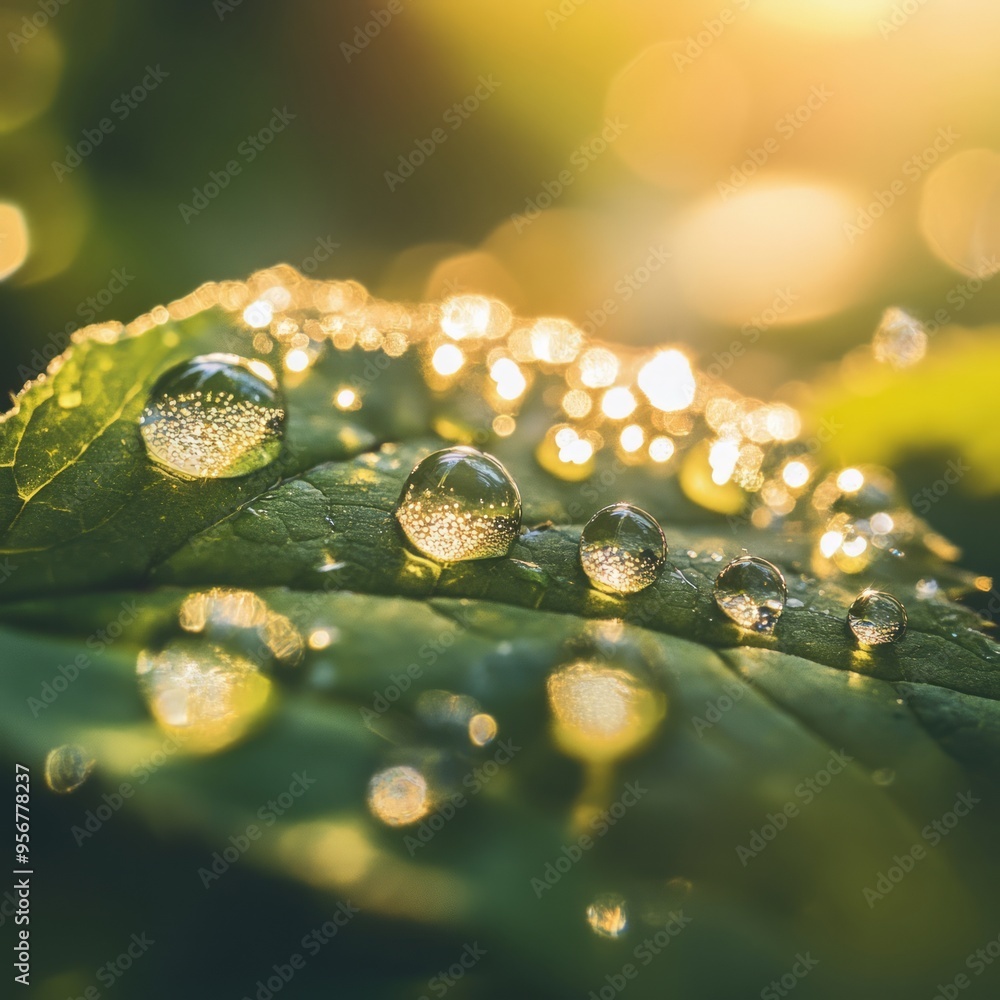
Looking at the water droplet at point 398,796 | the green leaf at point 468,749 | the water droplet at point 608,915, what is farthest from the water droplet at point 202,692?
the water droplet at point 608,915

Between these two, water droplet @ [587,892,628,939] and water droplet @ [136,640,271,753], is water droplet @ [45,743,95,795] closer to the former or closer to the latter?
water droplet @ [136,640,271,753]

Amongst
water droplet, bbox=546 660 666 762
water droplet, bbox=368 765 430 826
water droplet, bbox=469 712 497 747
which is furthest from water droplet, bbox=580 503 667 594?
water droplet, bbox=368 765 430 826

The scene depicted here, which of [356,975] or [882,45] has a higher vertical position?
[882,45]

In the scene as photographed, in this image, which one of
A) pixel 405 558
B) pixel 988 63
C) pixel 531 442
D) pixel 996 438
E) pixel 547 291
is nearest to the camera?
pixel 405 558

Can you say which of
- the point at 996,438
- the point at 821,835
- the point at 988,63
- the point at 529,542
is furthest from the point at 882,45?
the point at 821,835

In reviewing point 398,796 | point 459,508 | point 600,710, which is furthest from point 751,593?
point 398,796

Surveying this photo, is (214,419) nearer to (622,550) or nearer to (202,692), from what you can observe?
(202,692)

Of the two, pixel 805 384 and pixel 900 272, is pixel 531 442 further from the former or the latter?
pixel 900 272
